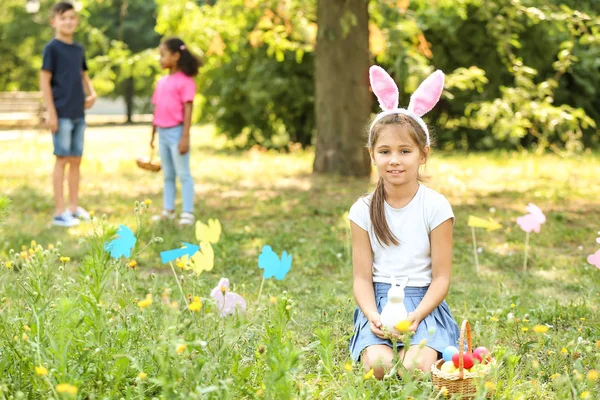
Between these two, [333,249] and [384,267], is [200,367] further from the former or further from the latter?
[333,249]

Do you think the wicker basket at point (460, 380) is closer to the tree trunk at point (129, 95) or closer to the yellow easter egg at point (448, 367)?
the yellow easter egg at point (448, 367)

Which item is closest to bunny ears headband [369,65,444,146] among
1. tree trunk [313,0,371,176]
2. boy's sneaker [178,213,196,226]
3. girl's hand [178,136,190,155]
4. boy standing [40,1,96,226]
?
girl's hand [178,136,190,155]

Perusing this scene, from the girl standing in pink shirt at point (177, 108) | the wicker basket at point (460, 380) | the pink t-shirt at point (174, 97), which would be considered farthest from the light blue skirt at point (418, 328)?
the pink t-shirt at point (174, 97)

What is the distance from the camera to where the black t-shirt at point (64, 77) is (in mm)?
6066

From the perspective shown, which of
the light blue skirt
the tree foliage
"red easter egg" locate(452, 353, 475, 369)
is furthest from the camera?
the tree foliage

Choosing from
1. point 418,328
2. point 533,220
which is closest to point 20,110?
point 533,220

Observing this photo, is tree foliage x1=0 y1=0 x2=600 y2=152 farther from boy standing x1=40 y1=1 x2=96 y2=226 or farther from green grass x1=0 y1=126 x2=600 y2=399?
boy standing x1=40 y1=1 x2=96 y2=226

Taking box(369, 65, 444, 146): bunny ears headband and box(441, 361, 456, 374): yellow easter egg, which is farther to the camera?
box(369, 65, 444, 146): bunny ears headband

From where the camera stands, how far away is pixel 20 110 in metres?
17.8

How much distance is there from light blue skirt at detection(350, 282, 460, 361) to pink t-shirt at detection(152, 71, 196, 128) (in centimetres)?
321

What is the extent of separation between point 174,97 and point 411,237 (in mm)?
3340

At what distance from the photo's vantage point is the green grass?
2.41 metres

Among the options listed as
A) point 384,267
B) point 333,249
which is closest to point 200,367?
point 384,267

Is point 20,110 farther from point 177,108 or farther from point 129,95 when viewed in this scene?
point 129,95
